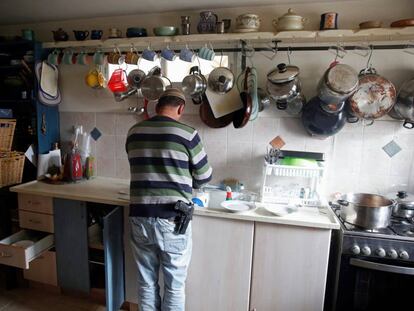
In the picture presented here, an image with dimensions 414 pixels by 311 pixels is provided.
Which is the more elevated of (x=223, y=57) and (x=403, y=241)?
(x=223, y=57)

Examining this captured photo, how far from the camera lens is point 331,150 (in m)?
1.87

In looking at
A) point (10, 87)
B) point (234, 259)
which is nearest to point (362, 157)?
point (234, 259)

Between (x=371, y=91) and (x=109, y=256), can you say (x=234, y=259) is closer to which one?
(x=109, y=256)

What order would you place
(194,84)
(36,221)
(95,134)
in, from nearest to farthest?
(194,84)
(36,221)
(95,134)

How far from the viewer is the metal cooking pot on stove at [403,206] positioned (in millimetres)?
1603

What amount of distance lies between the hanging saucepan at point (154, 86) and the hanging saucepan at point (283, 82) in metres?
0.69

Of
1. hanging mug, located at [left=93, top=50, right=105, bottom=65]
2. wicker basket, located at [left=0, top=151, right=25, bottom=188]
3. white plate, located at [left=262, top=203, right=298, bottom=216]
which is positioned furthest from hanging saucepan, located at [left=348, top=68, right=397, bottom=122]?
wicker basket, located at [left=0, top=151, right=25, bottom=188]

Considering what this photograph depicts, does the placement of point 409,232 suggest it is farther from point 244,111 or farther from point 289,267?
point 244,111

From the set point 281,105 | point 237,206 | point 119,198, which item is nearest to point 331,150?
point 281,105

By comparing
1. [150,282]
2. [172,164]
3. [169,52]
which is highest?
[169,52]

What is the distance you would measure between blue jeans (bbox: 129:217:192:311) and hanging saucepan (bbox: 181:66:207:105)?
2.81 feet

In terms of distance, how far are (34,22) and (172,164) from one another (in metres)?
1.90

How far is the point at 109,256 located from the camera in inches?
64.1

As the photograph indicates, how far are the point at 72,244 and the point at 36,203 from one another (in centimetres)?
38
